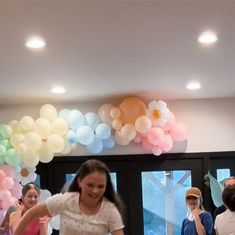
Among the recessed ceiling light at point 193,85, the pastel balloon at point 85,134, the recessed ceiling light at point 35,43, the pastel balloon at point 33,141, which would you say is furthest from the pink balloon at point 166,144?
the recessed ceiling light at point 35,43

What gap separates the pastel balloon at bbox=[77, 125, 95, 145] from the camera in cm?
521

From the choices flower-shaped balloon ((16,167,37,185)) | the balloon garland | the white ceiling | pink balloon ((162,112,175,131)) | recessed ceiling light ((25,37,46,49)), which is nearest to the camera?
the white ceiling

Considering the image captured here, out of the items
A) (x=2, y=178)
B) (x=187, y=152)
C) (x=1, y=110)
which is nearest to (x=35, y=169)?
A: (x=2, y=178)

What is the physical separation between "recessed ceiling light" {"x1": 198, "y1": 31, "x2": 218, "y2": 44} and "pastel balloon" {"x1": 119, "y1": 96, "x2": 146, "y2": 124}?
6.12ft

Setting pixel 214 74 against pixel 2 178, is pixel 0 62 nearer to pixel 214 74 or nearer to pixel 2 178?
pixel 2 178

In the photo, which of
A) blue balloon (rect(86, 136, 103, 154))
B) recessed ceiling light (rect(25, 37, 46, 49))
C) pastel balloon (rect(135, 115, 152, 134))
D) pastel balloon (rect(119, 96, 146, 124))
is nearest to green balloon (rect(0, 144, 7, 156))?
blue balloon (rect(86, 136, 103, 154))

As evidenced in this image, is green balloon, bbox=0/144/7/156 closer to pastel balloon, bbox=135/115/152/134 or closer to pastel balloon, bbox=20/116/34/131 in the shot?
pastel balloon, bbox=20/116/34/131

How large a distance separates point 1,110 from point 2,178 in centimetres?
114

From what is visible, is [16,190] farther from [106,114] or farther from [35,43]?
[35,43]

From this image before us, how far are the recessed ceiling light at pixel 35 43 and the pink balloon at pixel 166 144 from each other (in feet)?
7.67

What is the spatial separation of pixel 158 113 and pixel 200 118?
86cm

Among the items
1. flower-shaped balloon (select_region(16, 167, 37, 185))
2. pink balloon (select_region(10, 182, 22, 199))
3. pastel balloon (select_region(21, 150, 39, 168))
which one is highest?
pastel balloon (select_region(21, 150, 39, 168))

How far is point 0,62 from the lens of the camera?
3.95 metres

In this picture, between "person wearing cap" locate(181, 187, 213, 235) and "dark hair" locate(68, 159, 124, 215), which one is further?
"person wearing cap" locate(181, 187, 213, 235)
